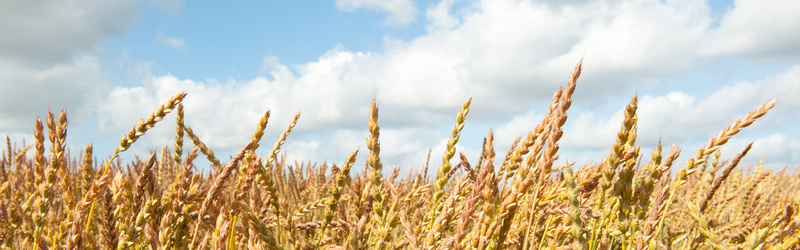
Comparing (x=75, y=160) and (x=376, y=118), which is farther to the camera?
(x=75, y=160)

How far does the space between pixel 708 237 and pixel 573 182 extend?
1.86 ft

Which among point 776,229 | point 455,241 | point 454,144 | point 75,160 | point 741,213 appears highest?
point 75,160

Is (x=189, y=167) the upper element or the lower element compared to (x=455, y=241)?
upper

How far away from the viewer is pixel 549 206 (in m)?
1.82

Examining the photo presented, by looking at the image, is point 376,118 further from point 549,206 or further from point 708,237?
point 708,237

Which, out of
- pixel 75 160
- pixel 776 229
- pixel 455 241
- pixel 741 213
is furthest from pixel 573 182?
pixel 75 160

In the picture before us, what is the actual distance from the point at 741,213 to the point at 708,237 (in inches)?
124

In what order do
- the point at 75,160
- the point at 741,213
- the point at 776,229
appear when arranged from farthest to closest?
the point at 75,160, the point at 741,213, the point at 776,229

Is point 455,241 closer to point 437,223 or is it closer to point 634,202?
point 437,223

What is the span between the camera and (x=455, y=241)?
144cm

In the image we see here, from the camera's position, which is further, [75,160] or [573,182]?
[75,160]

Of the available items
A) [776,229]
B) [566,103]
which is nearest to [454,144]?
[566,103]

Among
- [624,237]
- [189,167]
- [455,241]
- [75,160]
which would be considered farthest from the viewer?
[75,160]

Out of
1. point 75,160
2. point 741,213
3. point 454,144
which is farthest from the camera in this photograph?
point 75,160
